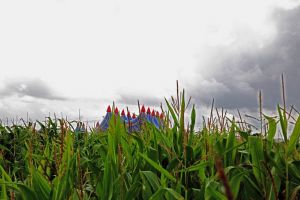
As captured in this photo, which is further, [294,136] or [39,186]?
[294,136]

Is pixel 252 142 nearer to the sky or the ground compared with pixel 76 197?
nearer to the sky

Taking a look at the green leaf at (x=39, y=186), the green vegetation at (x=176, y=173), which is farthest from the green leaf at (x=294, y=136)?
the green leaf at (x=39, y=186)

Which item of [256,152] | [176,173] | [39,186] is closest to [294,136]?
[256,152]

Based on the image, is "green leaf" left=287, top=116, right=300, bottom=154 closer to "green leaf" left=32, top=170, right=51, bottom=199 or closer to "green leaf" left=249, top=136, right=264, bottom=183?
"green leaf" left=249, top=136, right=264, bottom=183

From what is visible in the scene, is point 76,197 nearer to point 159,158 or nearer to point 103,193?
point 103,193

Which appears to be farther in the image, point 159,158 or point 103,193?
point 159,158

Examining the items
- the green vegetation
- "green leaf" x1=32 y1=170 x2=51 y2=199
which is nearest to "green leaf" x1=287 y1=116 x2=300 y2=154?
the green vegetation

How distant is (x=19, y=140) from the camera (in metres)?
4.69

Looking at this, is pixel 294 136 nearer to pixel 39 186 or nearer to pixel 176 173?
pixel 176 173

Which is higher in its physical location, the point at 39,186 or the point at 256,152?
→ the point at 256,152

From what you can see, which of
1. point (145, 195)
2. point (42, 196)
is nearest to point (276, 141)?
point (145, 195)

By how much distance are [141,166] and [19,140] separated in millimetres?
3210

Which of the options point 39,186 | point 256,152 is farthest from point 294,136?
point 39,186

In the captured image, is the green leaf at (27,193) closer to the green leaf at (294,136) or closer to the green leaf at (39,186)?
the green leaf at (39,186)
